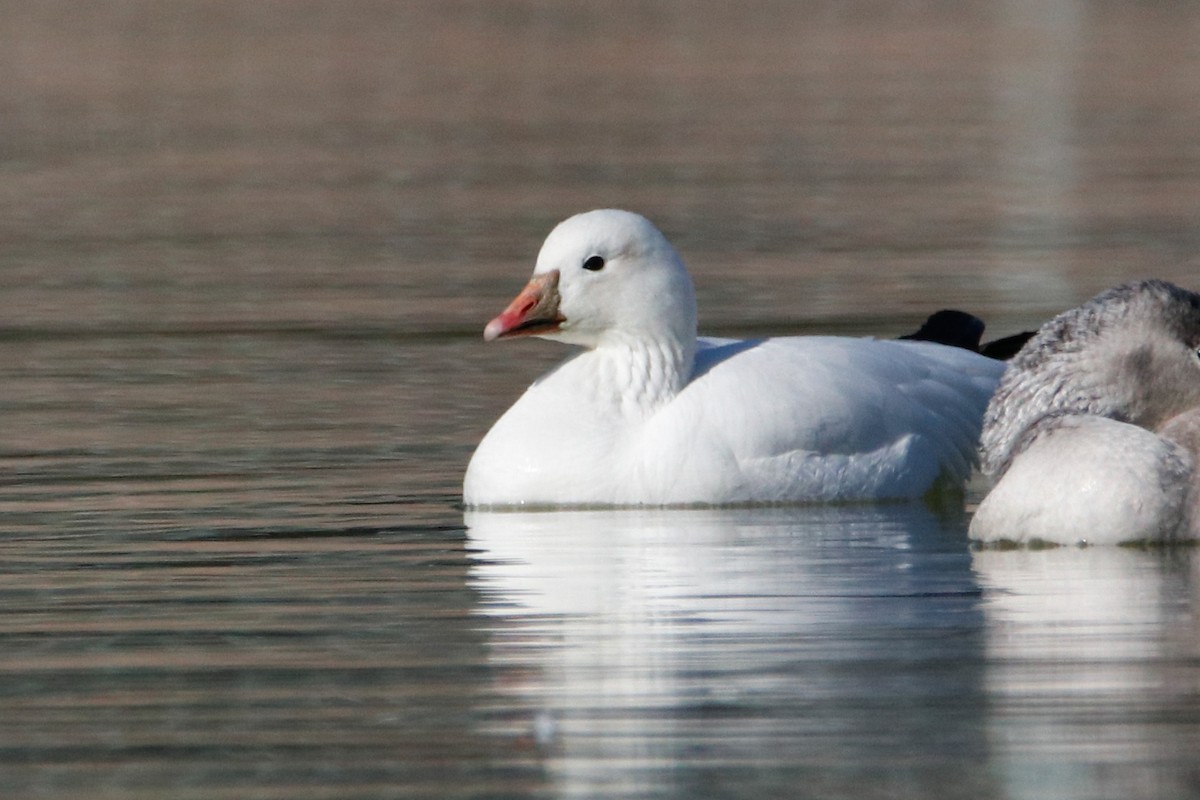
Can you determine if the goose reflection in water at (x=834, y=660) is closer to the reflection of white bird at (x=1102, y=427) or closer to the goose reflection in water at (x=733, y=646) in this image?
the goose reflection in water at (x=733, y=646)

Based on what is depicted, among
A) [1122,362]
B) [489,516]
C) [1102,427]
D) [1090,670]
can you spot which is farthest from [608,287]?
[1090,670]

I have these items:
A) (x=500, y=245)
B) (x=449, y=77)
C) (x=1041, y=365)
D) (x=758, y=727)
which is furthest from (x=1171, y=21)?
(x=758, y=727)

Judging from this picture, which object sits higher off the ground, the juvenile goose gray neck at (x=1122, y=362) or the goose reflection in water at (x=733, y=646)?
the juvenile goose gray neck at (x=1122, y=362)

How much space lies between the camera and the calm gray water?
5.98 m

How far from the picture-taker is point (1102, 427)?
Answer: 8.52 meters

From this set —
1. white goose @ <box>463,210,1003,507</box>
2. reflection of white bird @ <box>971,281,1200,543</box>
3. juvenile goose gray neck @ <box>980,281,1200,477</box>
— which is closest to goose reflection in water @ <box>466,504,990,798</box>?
white goose @ <box>463,210,1003,507</box>

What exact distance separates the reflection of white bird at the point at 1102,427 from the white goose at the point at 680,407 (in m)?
0.56

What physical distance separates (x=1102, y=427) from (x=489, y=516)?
228cm

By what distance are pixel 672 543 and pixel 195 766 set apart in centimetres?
323

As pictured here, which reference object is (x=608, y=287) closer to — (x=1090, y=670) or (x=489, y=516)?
(x=489, y=516)

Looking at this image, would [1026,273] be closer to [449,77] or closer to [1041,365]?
[1041,365]

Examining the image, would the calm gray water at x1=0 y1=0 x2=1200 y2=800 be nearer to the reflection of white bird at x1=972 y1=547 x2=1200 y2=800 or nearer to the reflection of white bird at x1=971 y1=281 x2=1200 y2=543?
the reflection of white bird at x1=972 y1=547 x2=1200 y2=800

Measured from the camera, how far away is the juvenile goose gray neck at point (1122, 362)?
8.95 meters

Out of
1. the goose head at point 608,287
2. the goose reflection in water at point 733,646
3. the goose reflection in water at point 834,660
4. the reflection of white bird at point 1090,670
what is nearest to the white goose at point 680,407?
the goose head at point 608,287
